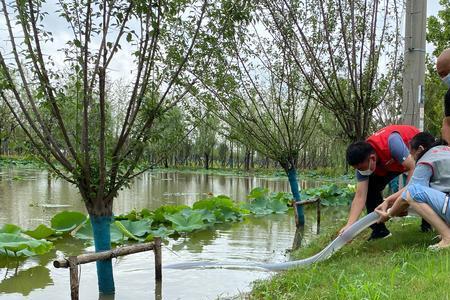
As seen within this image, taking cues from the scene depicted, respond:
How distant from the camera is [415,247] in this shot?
404cm

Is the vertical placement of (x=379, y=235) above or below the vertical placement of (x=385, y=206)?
below

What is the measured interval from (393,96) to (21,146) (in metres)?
6.34

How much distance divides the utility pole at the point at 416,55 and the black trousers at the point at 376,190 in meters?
1.11

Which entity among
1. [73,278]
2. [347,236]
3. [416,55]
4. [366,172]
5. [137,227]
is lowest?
[137,227]

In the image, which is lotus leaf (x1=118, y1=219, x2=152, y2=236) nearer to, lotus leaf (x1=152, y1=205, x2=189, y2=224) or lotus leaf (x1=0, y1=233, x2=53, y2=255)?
lotus leaf (x1=152, y1=205, x2=189, y2=224)

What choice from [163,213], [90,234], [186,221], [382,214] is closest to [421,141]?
[382,214]

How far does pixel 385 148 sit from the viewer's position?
4477 millimetres

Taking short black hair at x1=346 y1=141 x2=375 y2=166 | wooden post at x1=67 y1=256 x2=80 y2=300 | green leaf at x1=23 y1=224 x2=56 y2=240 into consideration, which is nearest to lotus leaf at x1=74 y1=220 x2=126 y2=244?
green leaf at x1=23 y1=224 x2=56 y2=240

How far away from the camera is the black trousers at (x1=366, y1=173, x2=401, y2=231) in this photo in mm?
4707

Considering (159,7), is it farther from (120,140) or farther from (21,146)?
(21,146)

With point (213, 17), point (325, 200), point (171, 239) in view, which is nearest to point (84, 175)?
point (213, 17)

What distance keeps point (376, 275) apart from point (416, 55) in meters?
3.03

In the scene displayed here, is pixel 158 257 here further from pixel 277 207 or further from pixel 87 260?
pixel 277 207

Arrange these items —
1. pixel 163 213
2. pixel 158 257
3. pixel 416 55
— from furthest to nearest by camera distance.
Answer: pixel 163 213 → pixel 416 55 → pixel 158 257
